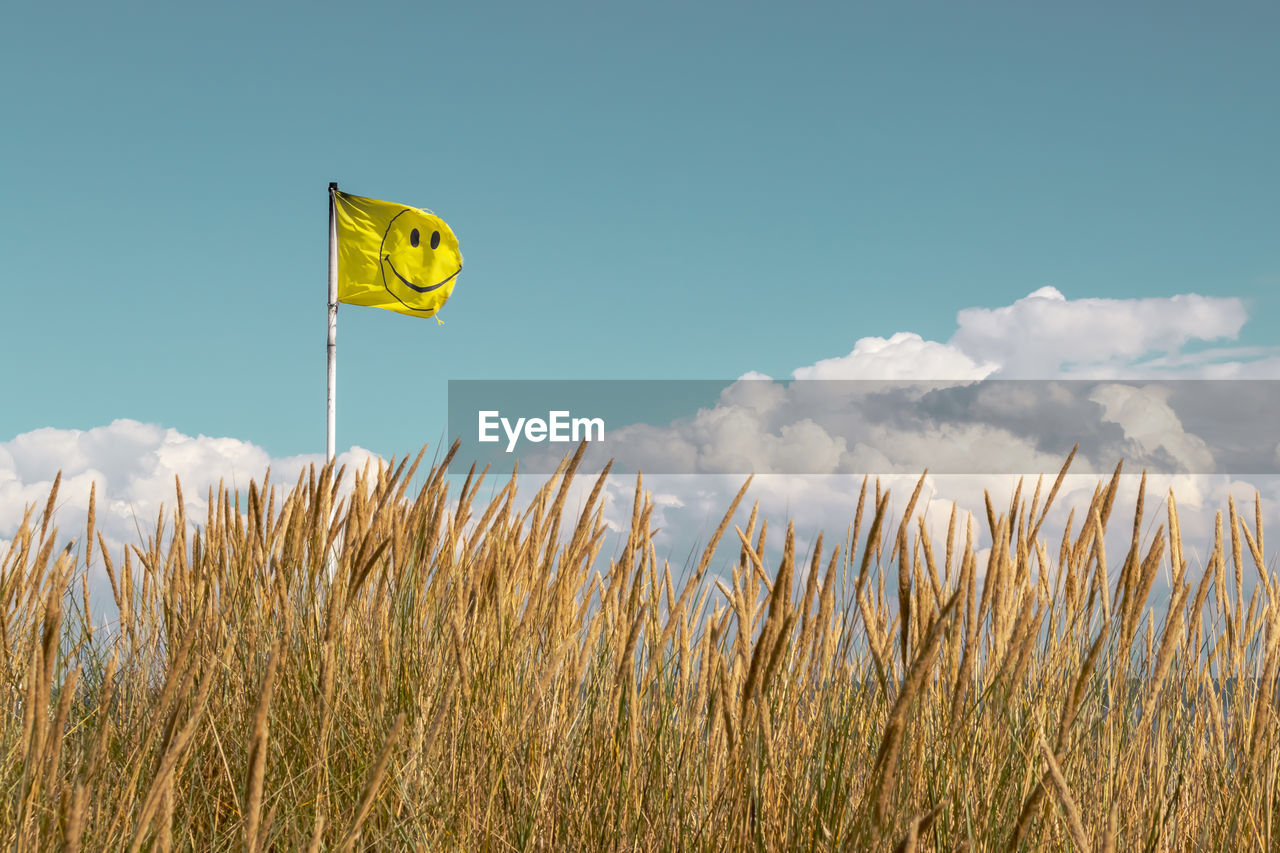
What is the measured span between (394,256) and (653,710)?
11318mm

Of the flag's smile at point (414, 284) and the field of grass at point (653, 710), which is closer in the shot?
the field of grass at point (653, 710)

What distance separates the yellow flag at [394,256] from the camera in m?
12.1

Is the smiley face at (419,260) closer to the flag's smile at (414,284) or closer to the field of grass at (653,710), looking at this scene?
the flag's smile at (414,284)

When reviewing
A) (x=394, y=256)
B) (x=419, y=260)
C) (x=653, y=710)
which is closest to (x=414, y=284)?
(x=419, y=260)

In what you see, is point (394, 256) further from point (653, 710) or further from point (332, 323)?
point (653, 710)

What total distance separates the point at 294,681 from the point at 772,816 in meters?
1.32

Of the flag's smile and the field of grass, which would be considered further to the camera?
the flag's smile

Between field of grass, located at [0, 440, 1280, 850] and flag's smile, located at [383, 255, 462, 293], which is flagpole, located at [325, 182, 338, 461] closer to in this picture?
flag's smile, located at [383, 255, 462, 293]

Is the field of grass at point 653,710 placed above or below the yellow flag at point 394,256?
below

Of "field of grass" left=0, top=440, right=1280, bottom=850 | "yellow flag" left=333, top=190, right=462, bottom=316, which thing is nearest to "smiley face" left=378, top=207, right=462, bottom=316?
"yellow flag" left=333, top=190, right=462, bottom=316

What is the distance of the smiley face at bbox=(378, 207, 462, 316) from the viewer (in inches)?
492

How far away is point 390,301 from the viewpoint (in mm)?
12336

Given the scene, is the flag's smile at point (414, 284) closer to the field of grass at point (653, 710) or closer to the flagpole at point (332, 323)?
the flagpole at point (332, 323)

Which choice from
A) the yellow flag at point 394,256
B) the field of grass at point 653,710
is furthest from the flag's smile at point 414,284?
the field of grass at point 653,710
